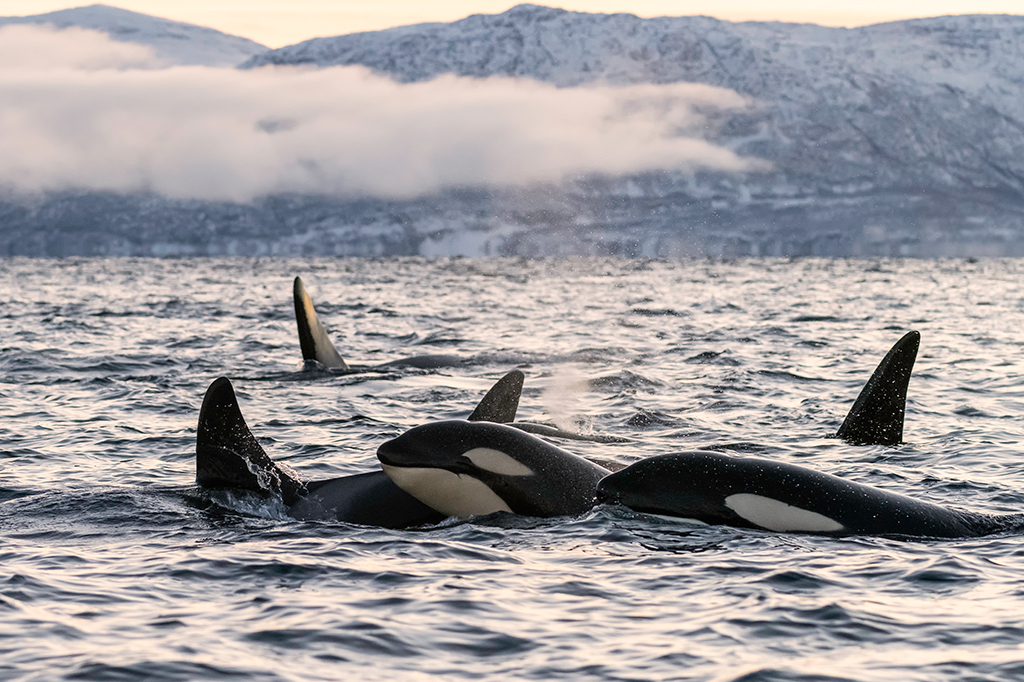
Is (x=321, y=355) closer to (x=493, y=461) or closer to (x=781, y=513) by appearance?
(x=493, y=461)

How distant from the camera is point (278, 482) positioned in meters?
9.05

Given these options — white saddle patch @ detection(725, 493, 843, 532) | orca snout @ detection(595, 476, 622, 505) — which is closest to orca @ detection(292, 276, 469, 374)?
orca snout @ detection(595, 476, 622, 505)

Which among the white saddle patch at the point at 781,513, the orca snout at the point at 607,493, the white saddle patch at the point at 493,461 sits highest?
the white saddle patch at the point at 493,461

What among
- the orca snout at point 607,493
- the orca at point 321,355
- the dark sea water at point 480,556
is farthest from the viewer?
the orca at point 321,355

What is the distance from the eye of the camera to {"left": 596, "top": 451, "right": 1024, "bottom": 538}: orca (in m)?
7.79

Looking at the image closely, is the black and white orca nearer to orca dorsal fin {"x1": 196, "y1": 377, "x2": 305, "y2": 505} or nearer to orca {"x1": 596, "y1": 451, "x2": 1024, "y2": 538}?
orca dorsal fin {"x1": 196, "y1": 377, "x2": 305, "y2": 505}

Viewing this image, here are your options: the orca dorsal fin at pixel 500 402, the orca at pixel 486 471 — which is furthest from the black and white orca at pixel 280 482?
the orca dorsal fin at pixel 500 402

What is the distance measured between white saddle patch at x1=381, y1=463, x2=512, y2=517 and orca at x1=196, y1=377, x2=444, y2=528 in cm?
12

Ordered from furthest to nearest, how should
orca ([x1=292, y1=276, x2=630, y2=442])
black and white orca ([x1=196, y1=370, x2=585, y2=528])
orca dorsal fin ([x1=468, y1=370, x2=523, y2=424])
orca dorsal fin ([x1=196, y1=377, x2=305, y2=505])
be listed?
1. orca ([x1=292, y1=276, x2=630, y2=442])
2. orca dorsal fin ([x1=468, y1=370, x2=523, y2=424])
3. orca dorsal fin ([x1=196, y1=377, x2=305, y2=505])
4. black and white orca ([x1=196, y1=370, x2=585, y2=528])

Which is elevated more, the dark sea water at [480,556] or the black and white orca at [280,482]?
the black and white orca at [280,482]

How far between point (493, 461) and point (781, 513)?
203 cm

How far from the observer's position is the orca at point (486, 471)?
822cm

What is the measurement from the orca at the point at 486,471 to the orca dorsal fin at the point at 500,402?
5.78ft

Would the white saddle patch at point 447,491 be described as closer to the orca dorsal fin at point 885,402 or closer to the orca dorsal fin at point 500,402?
the orca dorsal fin at point 500,402
